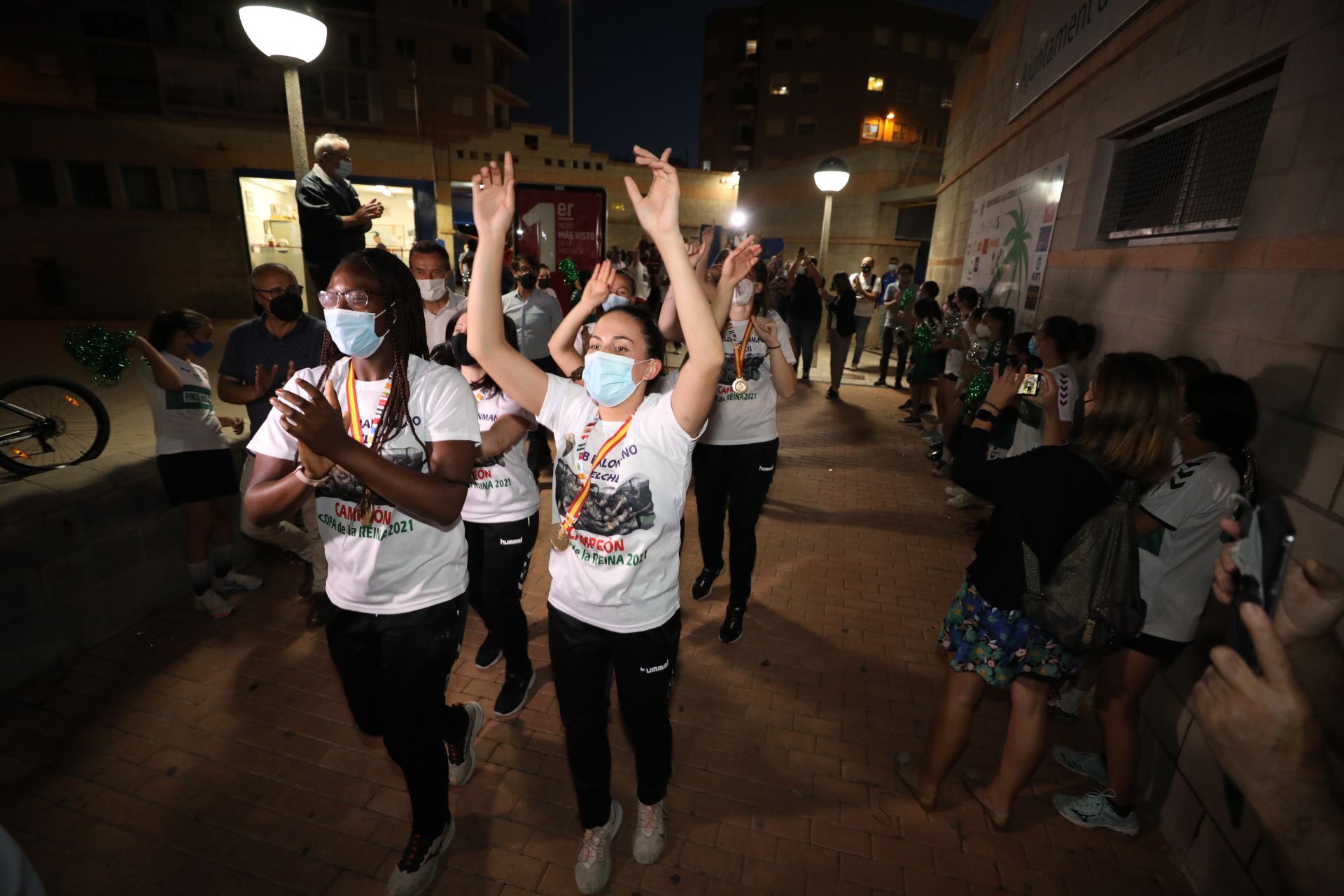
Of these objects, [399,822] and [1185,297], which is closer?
[399,822]

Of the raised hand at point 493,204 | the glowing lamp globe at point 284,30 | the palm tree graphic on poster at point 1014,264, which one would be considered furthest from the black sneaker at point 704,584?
the palm tree graphic on poster at point 1014,264

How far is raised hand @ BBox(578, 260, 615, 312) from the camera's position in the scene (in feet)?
8.10

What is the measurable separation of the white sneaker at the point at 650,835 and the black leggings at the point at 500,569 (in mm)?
1170

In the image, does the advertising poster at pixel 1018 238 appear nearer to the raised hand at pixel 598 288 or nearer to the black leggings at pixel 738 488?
the black leggings at pixel 738 488

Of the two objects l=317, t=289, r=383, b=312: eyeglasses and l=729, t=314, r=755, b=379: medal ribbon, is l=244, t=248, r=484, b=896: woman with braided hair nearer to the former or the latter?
l=317, t=289, r=383, b=312: eyeglasses

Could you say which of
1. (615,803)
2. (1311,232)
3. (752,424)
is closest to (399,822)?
(615,803)

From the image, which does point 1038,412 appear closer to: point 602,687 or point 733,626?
point 733,626

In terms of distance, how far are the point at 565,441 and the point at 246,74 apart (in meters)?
28.8

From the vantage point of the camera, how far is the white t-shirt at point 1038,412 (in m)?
4.30

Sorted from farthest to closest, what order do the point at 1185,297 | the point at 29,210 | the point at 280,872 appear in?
the point at 29,210
the point at 1185,297
the point at 280,872

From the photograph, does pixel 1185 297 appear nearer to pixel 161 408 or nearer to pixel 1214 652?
pixel 1214 652

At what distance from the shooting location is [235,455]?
4754 millimetres

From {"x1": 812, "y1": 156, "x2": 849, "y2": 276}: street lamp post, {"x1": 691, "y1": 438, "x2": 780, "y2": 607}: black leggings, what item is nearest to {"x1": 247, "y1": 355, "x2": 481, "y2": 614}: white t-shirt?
{"x1": 691, "y1": 438, "x2": 780, "y2": 607}: black leggings

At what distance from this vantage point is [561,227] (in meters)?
11.8
